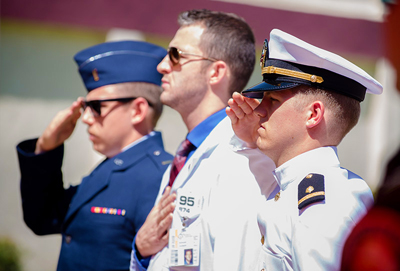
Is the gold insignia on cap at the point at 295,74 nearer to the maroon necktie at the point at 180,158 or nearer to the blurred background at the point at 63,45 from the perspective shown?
the maroon necktie at the point at 180,158

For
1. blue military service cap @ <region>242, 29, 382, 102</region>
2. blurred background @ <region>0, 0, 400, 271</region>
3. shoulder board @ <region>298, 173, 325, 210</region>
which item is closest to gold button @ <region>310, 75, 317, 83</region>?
blue military service cap @ <region>242, 29, 382, 102</region>

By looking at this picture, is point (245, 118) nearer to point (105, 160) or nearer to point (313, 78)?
point (313, 78)

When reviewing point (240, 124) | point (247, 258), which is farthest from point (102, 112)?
point (247, 258)

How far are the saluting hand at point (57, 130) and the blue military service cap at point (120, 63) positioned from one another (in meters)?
0.20

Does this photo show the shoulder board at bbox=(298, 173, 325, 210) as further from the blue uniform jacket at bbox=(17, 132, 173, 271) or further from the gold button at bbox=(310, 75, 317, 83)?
the blue uniform jacket at bbox=(17, 132, 173, 271)

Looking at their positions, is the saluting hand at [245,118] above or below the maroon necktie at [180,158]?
above

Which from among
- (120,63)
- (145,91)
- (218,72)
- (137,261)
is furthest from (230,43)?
(137,261)

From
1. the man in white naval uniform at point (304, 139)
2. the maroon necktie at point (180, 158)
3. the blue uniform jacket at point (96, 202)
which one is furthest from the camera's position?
the blue uniform jacket at point (96, 202)

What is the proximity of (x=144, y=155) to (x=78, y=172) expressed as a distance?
11.6 feet

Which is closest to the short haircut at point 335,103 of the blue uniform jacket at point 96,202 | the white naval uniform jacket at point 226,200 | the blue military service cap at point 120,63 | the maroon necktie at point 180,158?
the white naval uniform jacket at point 226,200

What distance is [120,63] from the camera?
3.43 metres

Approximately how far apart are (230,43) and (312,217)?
1447 millimetres

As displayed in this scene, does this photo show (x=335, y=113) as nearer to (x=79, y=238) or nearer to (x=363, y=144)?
(x=79, y=238)

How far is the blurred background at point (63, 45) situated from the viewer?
631 centimetres
